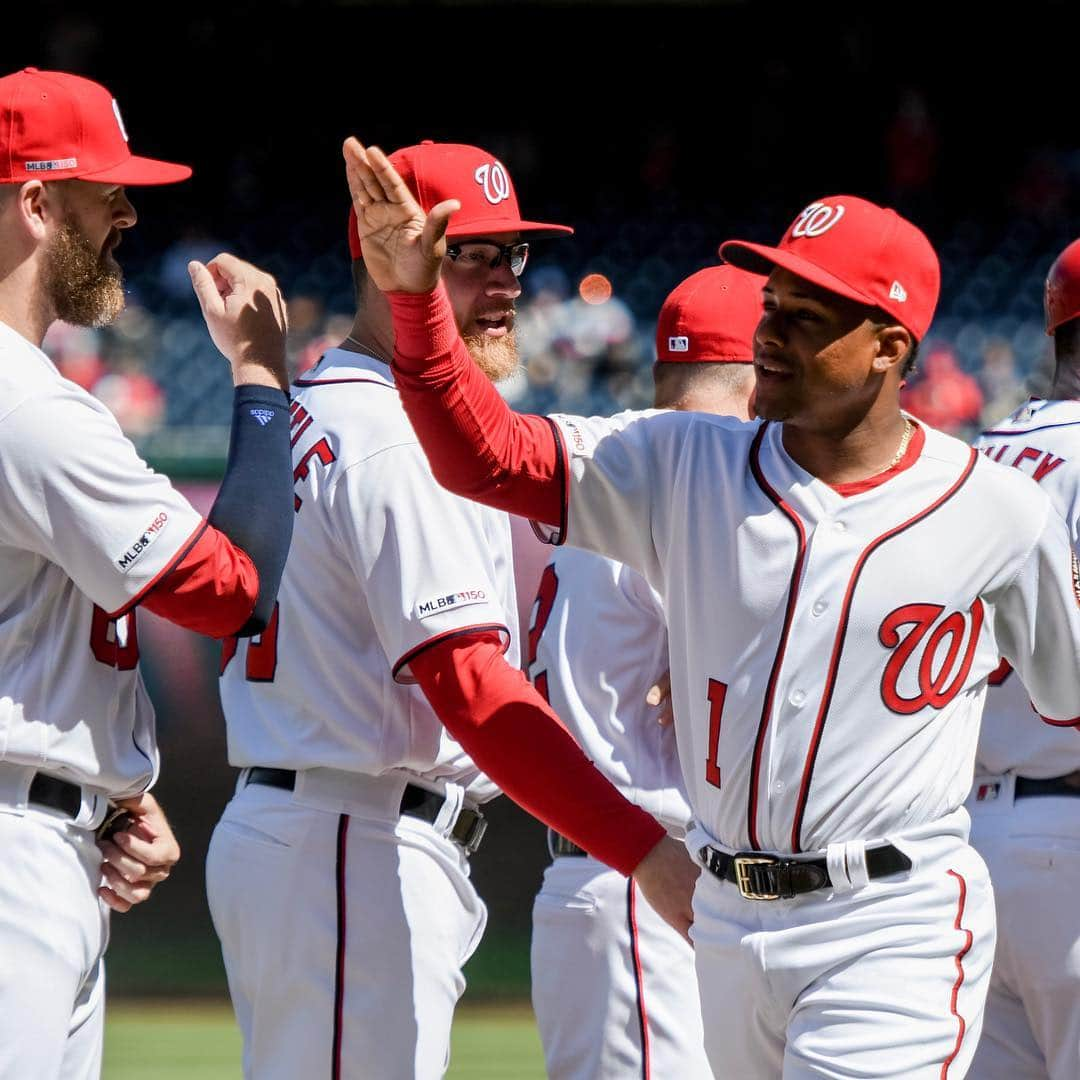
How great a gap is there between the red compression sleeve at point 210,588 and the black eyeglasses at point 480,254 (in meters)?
0.83

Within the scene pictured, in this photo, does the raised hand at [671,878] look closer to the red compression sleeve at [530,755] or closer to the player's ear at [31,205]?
the red compression sleeve at [530,755]

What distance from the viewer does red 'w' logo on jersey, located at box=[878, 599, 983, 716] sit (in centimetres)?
241

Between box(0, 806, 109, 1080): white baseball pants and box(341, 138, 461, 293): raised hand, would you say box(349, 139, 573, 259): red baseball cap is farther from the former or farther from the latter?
box(0, 806, 109, 1080): white baseball pants

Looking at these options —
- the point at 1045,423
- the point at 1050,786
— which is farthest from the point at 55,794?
the point at 1045,423

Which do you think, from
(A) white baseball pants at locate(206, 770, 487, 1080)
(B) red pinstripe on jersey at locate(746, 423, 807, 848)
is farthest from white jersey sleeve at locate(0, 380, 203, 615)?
(B) red pinstripe on jersey at locate(746, 423, 807, 848)

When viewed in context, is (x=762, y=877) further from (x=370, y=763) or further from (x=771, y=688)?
(x=370, y=763)

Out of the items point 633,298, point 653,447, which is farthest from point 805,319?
point 633,298

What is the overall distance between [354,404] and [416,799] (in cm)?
62

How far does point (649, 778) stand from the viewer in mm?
3227

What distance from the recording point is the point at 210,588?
2279mm

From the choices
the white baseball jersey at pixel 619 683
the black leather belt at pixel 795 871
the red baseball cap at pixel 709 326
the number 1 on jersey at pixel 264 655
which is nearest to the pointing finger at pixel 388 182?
the number 1 on jersey at pixel 264 655

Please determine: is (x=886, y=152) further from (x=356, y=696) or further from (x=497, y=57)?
(x=356, y=696)

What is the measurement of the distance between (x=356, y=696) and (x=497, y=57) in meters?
11.9

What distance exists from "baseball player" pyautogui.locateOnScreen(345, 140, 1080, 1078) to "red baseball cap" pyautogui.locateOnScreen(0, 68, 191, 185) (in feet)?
1.46
